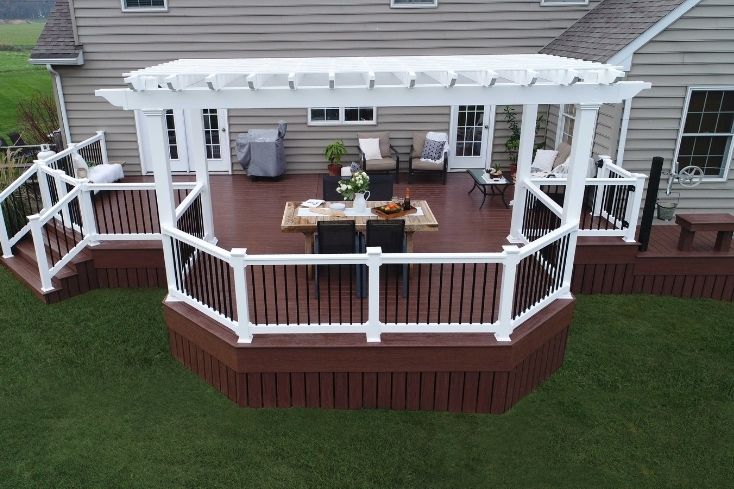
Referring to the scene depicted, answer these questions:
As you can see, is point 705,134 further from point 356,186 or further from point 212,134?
point 212,134

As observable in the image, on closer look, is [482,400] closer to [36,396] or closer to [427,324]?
[427,324]

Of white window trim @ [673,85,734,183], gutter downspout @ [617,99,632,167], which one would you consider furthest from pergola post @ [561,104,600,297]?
white window trim @ [673,85,734,183]

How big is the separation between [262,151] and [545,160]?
4.98 m

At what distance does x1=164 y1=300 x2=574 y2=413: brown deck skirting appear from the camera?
16.5 feet

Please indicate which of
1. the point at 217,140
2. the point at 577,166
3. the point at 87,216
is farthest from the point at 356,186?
the point at 217,140

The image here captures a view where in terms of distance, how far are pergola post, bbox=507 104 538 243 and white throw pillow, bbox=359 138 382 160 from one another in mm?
3765

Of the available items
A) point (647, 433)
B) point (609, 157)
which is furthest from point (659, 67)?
point (647, 433)

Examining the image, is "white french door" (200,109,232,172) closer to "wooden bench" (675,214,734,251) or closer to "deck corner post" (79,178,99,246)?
"deck corner post" (79,178,99,246)

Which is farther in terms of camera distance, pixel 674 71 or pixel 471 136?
pixel 471 136

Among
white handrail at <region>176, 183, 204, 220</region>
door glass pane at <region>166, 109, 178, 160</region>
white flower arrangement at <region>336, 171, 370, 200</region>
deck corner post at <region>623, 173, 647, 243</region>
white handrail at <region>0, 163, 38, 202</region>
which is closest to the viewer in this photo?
white handrail at <region>176, 183, 204, 220</region>

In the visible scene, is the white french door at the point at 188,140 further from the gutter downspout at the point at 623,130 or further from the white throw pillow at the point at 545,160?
the gutter downspout at the point at 623,130

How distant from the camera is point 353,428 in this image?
504 centimetres

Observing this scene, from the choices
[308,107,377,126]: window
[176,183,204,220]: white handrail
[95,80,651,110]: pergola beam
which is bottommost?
[176,183,204,220]: white handrail

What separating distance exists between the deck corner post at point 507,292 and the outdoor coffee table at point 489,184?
12.9 feet
